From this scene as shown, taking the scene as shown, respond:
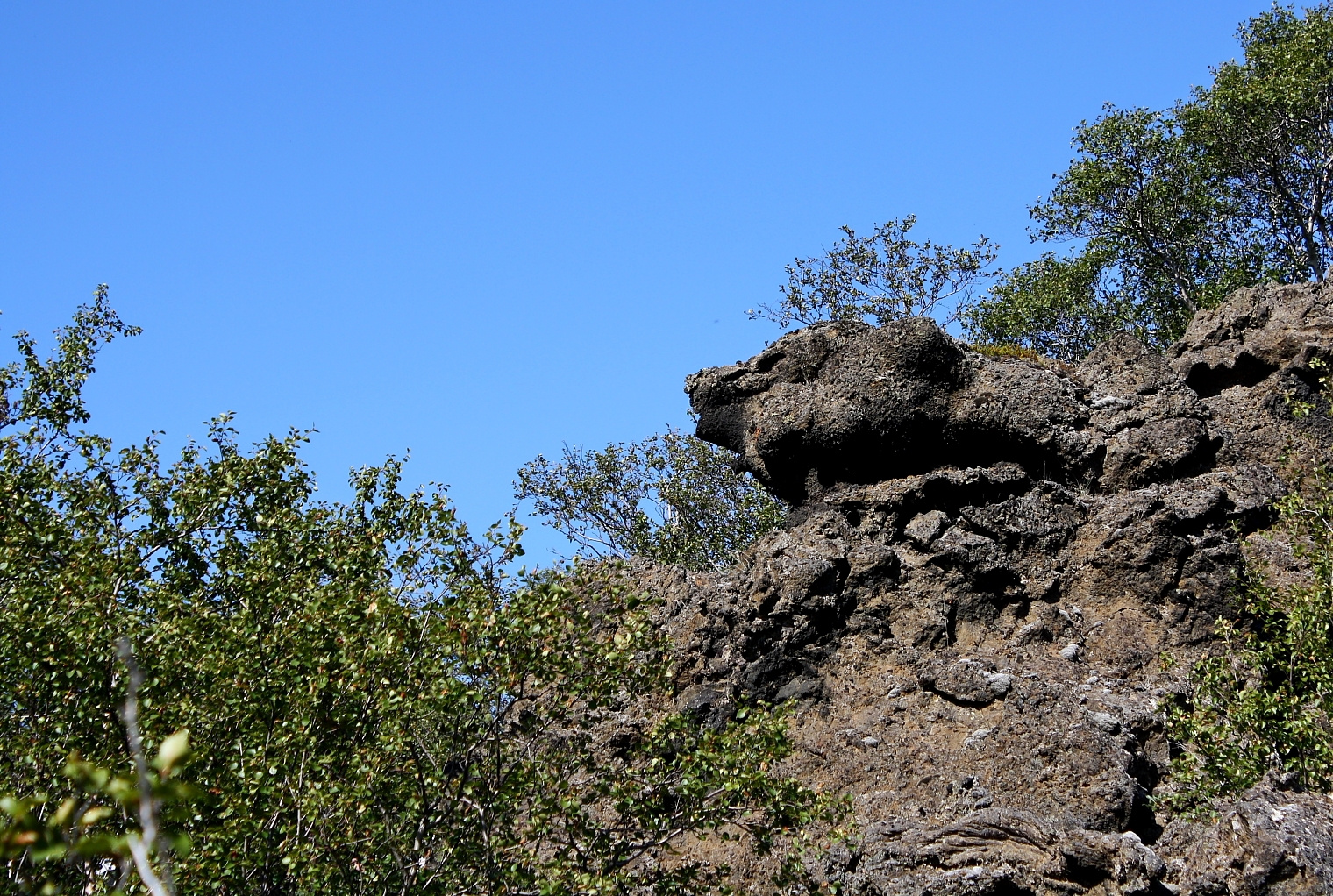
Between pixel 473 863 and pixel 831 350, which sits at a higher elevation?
pixel 831 350

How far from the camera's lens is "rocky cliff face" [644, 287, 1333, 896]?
16.7 m

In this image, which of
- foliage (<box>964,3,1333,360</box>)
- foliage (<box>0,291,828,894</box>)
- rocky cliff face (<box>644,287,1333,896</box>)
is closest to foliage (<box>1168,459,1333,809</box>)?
rocky cliff face (<box>644,287,1333,896</box>)

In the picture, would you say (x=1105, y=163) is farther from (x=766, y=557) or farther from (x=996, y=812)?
(x=996, y=812)

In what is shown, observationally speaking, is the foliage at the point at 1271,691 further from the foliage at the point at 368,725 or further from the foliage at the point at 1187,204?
the foliage at the point at 1187,204

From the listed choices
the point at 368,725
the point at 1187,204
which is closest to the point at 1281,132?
the point at 1187,204

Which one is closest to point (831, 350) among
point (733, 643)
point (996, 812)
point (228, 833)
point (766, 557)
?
point (766, 557)

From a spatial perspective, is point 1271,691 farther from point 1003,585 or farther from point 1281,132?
point 1281,132

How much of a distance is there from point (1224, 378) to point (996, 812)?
13144 millimetres

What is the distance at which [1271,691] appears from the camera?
19.7 meters

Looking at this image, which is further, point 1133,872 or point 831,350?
point 831,350

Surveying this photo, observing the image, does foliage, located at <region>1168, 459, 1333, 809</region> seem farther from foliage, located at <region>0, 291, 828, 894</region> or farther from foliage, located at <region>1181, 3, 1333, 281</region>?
foliage, located at <region>1181, 3, 1333, 281</region>

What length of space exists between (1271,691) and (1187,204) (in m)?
32.0

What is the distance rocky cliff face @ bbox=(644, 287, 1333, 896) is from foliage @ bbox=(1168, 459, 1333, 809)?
2.18 feet

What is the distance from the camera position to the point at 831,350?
87.6 feet
